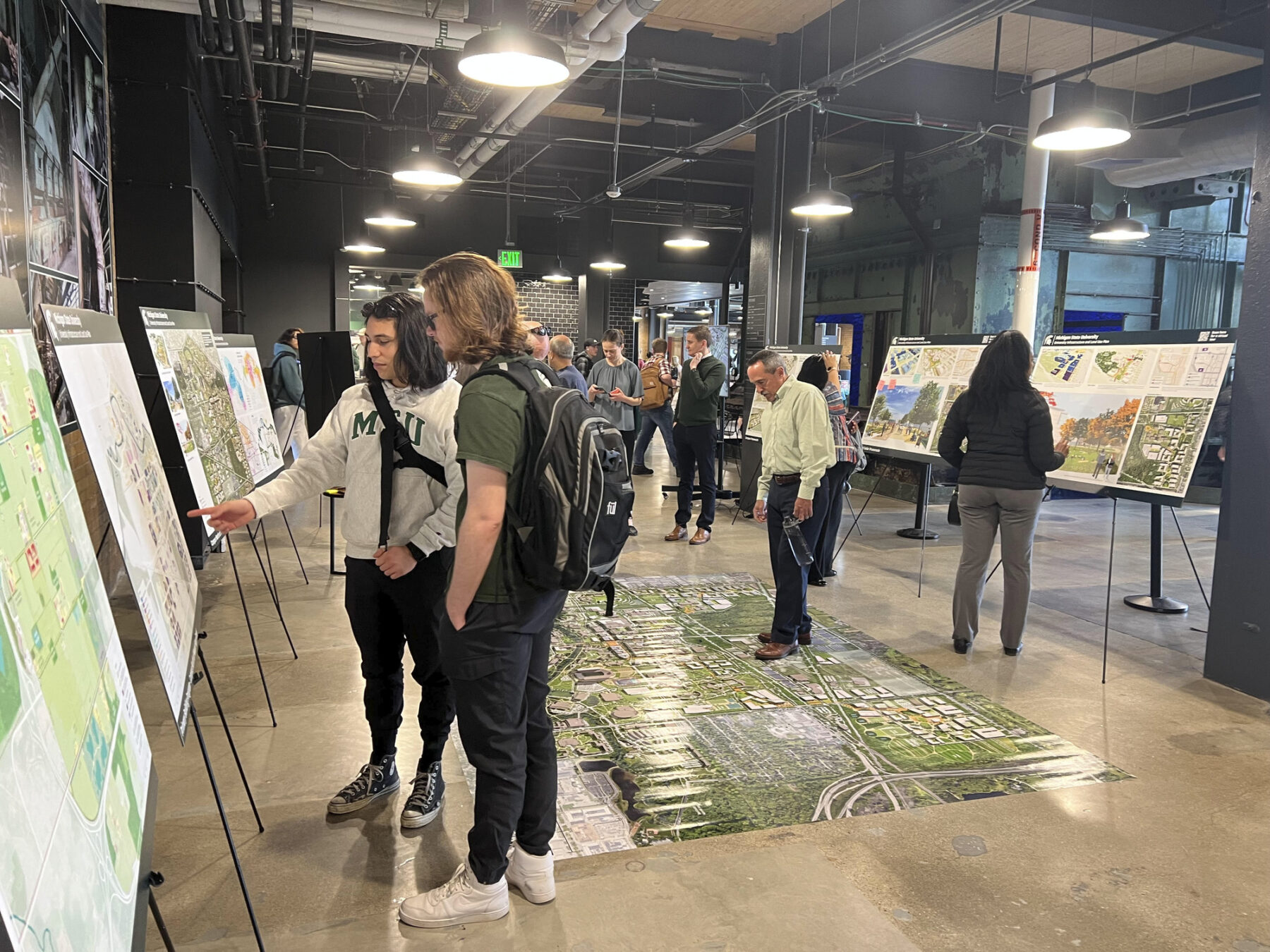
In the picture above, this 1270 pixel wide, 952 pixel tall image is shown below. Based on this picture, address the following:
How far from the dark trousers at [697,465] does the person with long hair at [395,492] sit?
173 inches

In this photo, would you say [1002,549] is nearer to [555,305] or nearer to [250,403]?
[250,403]

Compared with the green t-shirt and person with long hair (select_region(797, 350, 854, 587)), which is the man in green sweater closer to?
person with long hair (select_region(797, 350, 854, 587))

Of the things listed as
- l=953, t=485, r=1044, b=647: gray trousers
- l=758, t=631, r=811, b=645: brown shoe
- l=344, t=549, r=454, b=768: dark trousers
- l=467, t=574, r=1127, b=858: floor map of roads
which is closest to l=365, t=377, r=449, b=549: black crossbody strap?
l=344, t=549, r=454, b=768: dark trousers

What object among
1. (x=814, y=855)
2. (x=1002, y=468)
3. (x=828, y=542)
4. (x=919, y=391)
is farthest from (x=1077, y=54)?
(x=814, y=855)

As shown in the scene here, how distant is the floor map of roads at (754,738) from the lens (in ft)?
9.09

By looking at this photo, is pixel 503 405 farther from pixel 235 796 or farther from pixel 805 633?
pixel 805 633

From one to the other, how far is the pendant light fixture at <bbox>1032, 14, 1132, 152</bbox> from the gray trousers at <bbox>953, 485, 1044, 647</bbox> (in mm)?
2204

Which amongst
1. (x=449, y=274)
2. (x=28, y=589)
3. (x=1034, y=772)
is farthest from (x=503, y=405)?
(x=1034, y=772)

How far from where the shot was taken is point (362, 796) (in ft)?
8.92

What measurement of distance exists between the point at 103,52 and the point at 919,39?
16.4ft

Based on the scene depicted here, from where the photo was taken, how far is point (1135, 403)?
14.8ft

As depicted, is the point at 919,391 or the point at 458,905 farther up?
the point at 919,391

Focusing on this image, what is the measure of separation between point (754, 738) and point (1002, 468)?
184cm

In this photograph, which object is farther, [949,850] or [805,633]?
[805,633]
